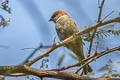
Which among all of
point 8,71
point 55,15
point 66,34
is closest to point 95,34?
point 8,71

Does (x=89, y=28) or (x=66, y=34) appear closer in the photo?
(x=89, y=28)

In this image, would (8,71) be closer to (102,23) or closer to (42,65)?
(42,65)

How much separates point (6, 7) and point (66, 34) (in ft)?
8.85

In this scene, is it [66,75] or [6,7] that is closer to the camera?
[66,75]

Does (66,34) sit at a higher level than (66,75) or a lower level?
higher

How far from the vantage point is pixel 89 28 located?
199 centimetres

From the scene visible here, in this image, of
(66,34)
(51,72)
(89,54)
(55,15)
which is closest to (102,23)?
(51,72)

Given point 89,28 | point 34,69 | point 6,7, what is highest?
point 6,7

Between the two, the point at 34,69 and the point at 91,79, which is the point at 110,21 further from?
the point at 34,69

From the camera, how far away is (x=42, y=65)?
99.7 inches

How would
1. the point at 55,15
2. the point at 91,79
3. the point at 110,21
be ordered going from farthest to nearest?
1. the point at 55,15
2. the point at 91,79
3. the point at 110,21

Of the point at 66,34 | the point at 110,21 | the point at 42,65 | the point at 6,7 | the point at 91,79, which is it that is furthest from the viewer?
the point at 66,34

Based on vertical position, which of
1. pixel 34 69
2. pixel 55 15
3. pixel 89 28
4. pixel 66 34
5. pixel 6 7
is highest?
pixel 55 15

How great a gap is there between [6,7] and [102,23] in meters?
1.41
